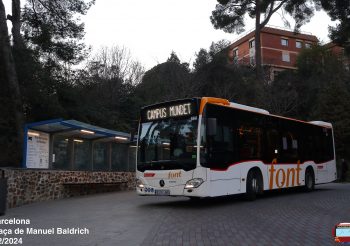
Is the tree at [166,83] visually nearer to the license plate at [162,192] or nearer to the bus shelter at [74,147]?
the bus shelter at [74,147]

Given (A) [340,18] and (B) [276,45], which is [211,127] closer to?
(A) [340,18]

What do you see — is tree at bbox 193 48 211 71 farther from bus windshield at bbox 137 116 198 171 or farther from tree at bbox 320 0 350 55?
bus windshield at bbox 137 116 198 171

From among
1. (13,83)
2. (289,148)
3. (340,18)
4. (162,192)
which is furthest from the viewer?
(340,18)

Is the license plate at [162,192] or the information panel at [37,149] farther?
the information panel at [37,149]

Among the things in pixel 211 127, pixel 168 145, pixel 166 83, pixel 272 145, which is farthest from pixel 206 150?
pixel 166 83

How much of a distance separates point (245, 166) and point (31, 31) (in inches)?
654

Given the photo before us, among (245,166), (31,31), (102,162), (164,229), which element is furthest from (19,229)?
(31,31)

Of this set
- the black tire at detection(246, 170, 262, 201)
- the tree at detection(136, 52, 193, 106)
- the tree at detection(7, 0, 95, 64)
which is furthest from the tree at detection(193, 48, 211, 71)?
the black tire at detection(246, 170, 262, 201)

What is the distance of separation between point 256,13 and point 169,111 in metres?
26.8

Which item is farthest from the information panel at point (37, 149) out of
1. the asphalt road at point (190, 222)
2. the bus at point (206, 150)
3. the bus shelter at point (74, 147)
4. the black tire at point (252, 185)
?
the black tire at point (252, 185)

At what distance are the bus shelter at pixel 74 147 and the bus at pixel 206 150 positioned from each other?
8.14ft

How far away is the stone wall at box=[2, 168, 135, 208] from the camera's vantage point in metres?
13.9

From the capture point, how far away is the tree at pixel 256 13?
121ft

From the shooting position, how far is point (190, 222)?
9.70 m
